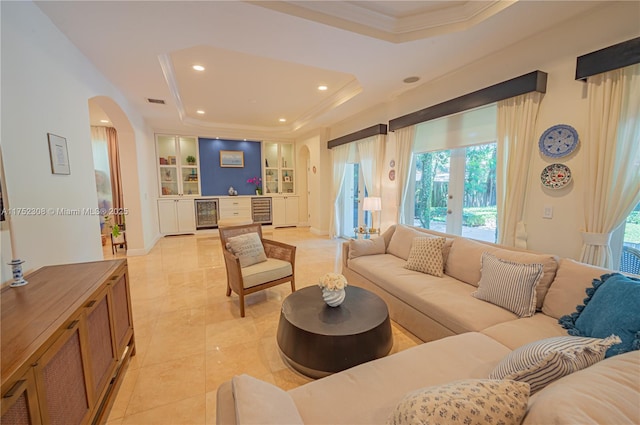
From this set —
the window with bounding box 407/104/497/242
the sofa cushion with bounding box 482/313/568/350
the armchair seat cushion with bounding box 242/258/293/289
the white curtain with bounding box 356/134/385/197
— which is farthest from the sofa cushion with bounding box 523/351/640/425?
the white curtain with bounding box 356/134/385/197

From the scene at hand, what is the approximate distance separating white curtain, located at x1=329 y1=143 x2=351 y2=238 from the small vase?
4203 millimetres

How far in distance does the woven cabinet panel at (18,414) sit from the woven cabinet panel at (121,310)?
0.93m

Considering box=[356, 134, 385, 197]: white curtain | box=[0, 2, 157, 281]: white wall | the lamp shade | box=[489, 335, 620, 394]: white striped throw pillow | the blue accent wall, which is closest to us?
box=[489, 335, 620, 394]: white striped throw pillow

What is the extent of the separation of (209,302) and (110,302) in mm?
1414

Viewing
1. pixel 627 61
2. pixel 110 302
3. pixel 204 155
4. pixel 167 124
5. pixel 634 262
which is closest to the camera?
pixel 110 302

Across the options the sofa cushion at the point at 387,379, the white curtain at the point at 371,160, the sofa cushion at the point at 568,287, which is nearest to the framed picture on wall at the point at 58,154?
the sofa cushion at the point at 387,379

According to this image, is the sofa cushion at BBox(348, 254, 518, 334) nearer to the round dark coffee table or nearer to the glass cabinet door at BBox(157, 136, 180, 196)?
the round dark coffee table

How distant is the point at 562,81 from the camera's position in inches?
91.0

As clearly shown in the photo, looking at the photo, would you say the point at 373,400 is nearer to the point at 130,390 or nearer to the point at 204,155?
the point at 130,390

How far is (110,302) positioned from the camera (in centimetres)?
173

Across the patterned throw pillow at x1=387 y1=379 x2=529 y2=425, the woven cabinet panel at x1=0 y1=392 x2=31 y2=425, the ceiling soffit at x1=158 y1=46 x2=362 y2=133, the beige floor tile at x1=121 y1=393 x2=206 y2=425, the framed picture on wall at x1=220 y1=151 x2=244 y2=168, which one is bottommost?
the beige floor tile at x1=121 y1=393 x2=206 y2=425

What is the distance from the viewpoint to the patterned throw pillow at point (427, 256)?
262cm

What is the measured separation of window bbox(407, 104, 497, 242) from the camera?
311 cm

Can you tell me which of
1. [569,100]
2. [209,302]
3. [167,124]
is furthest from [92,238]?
[569,100]
